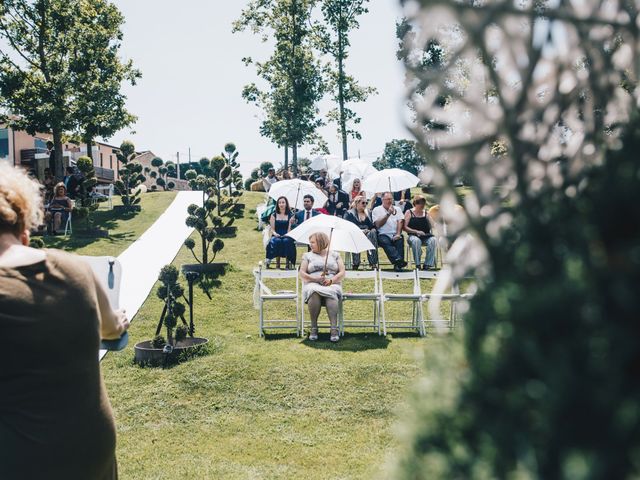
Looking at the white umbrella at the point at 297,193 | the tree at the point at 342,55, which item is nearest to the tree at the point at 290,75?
the tree at the point at 342,55

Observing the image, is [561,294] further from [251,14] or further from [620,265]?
[251,14]

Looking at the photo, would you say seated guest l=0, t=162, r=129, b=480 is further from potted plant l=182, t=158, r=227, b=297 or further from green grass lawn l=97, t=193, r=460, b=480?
potted plant l=182, t=158, r=227, b=297

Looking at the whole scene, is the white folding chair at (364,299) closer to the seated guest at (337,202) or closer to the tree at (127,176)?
the seated guest at (337,202)

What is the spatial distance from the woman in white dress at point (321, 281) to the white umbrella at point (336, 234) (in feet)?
1.15

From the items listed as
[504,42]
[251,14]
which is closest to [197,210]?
[504,42]

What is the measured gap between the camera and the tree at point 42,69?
23.3 m

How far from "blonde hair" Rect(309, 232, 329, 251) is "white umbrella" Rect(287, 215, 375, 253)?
22 cm

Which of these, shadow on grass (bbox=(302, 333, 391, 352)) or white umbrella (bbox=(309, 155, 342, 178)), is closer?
shadow on grass (bbox=(302, 333, 391, 352))

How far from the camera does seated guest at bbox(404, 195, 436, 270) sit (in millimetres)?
13859

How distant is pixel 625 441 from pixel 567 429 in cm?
7

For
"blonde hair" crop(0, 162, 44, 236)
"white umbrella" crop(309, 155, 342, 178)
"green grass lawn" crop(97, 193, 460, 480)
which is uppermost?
"white umbrella" crop(309, 155, 342, 178)

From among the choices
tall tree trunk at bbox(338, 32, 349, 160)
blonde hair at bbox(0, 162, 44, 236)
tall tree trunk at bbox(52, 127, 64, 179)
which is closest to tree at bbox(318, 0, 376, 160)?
tall tree trunk at bbox(338, 32, 349, 160)

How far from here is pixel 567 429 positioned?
0.82 m

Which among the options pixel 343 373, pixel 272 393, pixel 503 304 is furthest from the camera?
pixel 343 373
